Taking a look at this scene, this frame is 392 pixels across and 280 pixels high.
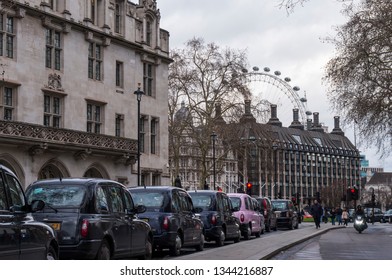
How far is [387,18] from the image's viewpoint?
43.3 m

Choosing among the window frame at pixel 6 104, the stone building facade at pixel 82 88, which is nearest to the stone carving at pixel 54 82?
the stone building facade at pixel 82 88

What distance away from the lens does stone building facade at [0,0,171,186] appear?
43.8 m

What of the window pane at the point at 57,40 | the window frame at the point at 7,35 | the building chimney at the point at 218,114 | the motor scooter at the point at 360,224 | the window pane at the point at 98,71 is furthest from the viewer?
the building chimney at the point at 218,114

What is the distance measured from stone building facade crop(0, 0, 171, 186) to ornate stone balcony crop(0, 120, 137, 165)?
62mm

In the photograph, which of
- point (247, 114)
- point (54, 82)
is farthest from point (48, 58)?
point (247, 114)

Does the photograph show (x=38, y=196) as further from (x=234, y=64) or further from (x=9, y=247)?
(x=234, y=64)

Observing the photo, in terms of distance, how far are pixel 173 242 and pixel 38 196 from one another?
548 centimetres

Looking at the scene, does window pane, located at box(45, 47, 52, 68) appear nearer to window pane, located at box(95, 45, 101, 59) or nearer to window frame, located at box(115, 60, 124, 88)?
window pane, located at box(95, 45, 101, 59)

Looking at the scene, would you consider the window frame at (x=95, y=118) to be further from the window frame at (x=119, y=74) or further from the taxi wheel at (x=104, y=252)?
the taxi wheel at (x=104, y=252)

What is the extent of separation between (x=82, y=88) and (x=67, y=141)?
525 centimetres

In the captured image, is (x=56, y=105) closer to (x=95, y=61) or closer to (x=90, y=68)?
(x=90, y=68)

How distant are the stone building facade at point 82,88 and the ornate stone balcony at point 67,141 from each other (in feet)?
0.20

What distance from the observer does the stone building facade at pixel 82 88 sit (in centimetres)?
4384

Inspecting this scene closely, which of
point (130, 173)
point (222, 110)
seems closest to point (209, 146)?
point (222, 110)
